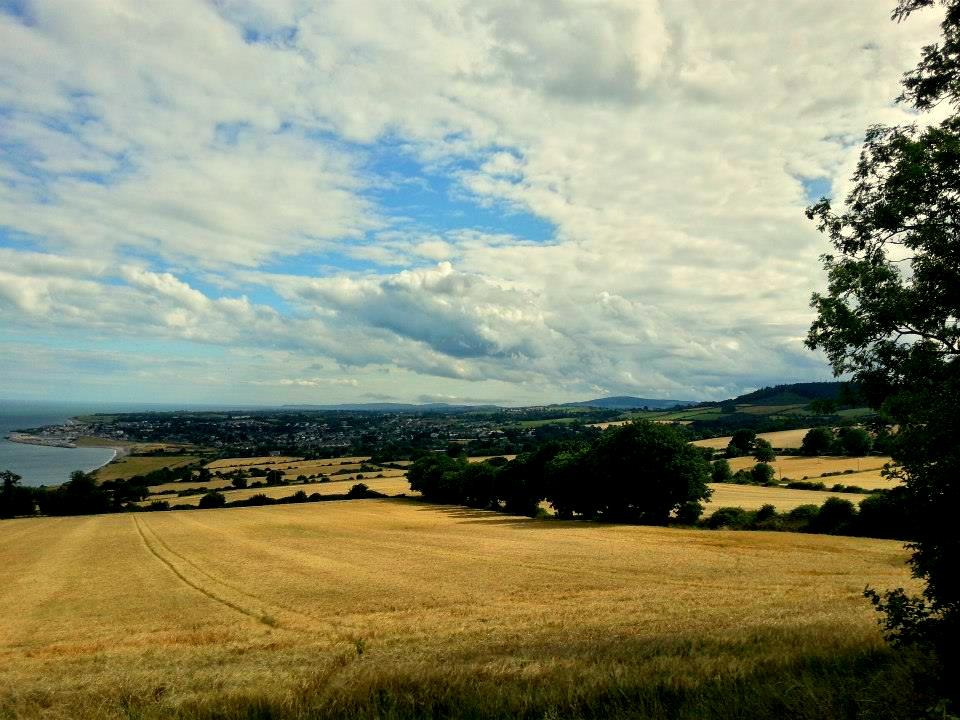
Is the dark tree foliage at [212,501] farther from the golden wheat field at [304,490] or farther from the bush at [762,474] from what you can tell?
the bush at [762,474]

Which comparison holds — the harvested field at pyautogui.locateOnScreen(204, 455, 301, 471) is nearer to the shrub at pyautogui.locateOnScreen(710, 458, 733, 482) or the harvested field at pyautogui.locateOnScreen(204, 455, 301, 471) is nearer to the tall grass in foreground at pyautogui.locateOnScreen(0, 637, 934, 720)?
the shrub at pyautogui.locateOnScreen(710, 458, 733, 482)

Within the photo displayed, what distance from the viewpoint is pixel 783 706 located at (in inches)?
231

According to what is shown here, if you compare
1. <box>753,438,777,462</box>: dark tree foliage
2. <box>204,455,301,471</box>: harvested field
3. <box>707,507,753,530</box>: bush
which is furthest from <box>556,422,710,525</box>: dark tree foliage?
<box>204,455,301,471</box>: harvested field

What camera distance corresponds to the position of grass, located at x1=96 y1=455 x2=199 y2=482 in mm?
150000

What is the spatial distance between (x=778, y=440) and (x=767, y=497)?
6946 cm

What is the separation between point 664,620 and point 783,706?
45.3ft

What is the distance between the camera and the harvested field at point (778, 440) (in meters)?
131

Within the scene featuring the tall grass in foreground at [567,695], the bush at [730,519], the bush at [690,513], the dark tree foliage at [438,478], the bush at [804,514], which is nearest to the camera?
the tall grass in foreground at [567,695]

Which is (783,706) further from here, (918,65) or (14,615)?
(14,615)

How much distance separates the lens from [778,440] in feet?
447

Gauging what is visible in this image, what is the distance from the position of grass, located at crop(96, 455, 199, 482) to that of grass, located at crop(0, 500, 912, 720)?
280 ft

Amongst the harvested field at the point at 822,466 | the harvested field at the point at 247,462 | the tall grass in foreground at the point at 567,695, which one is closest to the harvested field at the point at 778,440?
the harvested field at the point at 822,466

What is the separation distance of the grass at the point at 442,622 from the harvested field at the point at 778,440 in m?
82.9

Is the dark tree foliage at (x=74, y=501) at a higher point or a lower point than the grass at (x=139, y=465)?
higher
